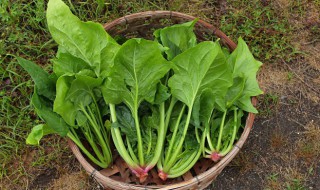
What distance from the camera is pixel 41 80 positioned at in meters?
1.65

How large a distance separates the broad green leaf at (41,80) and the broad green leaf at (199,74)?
461 millimetres

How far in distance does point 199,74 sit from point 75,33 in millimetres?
496

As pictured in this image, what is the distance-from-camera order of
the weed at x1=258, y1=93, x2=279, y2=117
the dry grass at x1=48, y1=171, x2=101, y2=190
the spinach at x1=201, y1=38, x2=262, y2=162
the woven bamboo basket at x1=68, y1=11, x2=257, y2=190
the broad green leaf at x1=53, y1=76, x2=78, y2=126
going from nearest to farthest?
the broad green leaf at x1=53, y1=76, x2=78, y2=126, the woven bamboo basket at x1=68, y1=11, x2=257, y2=190, the spinach at x1=201, y1=38, x2=262, y2=162, the dry grass at x1=48, y1=171, x2=101, y2=190, the weed at x1=258, y1=93, x2=279, y2=117

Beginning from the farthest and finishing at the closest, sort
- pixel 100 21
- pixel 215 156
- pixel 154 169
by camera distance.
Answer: pixel 100 21 → pixel 154 169 → pixel 215 156

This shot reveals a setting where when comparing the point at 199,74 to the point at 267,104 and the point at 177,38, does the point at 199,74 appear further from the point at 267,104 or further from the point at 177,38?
the point at 267,104

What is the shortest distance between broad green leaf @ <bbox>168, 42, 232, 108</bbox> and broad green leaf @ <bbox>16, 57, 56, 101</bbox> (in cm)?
46

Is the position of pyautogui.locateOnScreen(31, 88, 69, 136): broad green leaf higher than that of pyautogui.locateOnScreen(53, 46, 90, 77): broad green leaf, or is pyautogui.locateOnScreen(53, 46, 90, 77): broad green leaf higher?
pyautogui.locateOnScreen(53, 46, 90, 77): broad green leaf

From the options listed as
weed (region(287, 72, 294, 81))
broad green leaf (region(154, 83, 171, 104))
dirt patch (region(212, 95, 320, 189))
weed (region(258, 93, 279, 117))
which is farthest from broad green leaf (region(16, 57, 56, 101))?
weed (region(287, 72, 294, 81))

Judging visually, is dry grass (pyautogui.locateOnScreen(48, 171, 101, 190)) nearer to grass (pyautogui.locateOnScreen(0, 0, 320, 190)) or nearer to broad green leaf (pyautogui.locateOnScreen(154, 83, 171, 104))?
grass (pyautogui.locateOnScreen(0, 0, 320, 190))

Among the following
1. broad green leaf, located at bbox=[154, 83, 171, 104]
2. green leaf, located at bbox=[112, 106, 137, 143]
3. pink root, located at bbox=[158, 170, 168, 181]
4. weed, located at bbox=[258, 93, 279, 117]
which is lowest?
weed, located at bbox=[258, 93, 279, 117]

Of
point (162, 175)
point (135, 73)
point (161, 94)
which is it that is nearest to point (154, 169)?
point (162, 175)

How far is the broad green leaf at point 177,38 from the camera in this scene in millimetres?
1773

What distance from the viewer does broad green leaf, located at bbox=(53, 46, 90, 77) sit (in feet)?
5.21

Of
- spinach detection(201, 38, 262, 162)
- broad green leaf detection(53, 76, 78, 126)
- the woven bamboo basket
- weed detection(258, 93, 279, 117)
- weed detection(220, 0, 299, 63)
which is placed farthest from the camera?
weed detection(220, 0, 299, 63)
